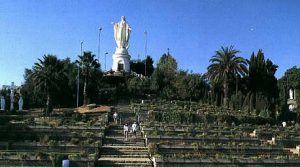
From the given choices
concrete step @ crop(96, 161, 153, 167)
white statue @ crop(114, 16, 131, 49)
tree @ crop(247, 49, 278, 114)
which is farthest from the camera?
white statue @ crop(114, 16, 131, 49)

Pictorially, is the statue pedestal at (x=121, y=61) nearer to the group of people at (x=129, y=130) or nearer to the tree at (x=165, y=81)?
the tree at (x=165, y=81)

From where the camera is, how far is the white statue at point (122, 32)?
259 feet

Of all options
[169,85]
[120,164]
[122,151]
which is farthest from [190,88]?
[120,164]

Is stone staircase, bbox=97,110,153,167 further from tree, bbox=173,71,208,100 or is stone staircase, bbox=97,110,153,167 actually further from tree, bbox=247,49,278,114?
tree, bbox=247,49,278,114

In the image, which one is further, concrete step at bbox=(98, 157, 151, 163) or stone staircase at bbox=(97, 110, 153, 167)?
concrete step at bbox=(98, 157, 151, 163)

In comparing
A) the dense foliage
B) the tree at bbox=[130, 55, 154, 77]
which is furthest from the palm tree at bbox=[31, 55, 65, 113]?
the tree at bbox=[130, 55, 154, 77]

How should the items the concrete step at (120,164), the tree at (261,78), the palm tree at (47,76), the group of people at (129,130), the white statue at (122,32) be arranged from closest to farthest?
1. the concrete step at (120,164)
2. the group of people at (129,130)
3. the palm tree at (47,76)
4. the tree at (261,78)
5. the white statue at (122,32)

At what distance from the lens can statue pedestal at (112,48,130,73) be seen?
261 feet

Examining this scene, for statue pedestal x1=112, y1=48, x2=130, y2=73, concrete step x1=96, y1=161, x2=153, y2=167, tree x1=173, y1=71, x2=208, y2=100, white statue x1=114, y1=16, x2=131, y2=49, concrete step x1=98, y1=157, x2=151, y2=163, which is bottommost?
concrete step x1=96, y1=161, x2=153, y2=167

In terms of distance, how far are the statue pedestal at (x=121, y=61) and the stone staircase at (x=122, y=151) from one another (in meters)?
40.7

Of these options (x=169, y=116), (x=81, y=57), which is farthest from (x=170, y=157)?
(x=81, y=57)

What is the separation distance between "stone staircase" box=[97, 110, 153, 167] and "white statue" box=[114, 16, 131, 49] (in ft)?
135

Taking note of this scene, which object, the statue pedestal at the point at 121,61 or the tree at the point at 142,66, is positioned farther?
the tree at the point at 142,66

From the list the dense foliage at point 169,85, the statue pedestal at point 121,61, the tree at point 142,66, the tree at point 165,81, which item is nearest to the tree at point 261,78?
the dense foliage at point 169,85
